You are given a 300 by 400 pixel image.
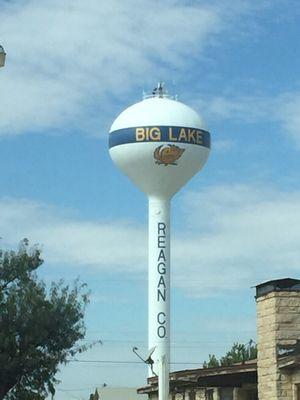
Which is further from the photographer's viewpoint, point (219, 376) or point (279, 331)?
point (219, 376)

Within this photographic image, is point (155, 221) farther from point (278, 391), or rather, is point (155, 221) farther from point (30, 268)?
point (278, 391)

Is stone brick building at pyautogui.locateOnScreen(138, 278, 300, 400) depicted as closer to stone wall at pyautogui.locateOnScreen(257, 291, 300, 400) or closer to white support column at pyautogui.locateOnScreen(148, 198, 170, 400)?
stone wall at pyautogui.locateOnScreen(257, 291, 300, 400)

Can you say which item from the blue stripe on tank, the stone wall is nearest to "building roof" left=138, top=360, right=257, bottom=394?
the stone wall

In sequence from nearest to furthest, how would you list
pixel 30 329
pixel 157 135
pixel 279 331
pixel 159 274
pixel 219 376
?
pixel 279 331 < pixel 219 376 < pixel 30 329 < pixel 157 135 < pixel 159 274

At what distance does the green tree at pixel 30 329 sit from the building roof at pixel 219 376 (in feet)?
34.4

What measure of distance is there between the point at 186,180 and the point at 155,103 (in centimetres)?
434

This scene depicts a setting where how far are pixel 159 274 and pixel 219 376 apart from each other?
30.4m

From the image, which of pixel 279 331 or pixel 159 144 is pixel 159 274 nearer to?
pixel 159 144

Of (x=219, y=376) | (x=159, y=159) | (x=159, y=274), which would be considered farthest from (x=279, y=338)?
(x=159, y=274)

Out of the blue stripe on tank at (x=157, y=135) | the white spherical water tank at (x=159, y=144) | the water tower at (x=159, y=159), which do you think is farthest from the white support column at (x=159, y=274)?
the blue stripe on tank at (x=157, y=135)

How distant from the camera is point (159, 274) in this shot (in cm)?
5903

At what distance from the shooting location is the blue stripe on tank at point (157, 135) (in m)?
56.2

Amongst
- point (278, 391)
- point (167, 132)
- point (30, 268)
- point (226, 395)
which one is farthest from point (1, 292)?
point (278, 391)

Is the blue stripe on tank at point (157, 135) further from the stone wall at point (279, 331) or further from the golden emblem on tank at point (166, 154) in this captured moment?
the stone wall at point (279, 331)
